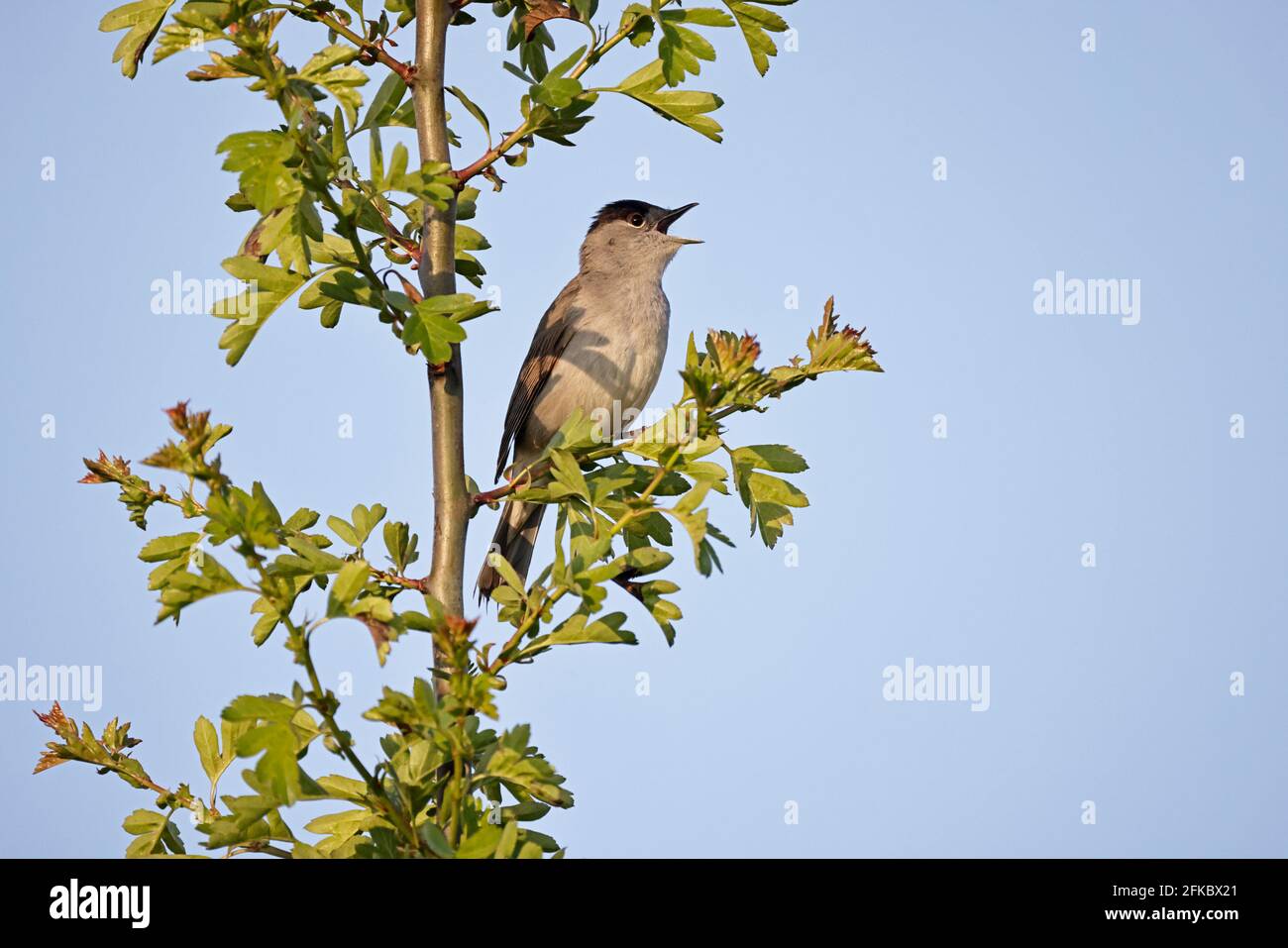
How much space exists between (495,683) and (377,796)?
1.26 feet

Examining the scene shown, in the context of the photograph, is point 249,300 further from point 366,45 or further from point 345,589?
point 345,589

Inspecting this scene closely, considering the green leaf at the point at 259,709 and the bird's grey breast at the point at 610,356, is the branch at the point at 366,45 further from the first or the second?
the bird's grey breast at the point at 610,356

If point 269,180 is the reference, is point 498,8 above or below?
above

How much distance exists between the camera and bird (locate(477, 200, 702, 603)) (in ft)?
22.6

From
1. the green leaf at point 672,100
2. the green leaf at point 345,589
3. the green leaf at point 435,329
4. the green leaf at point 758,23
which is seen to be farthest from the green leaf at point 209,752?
the green leaf at point 758,23

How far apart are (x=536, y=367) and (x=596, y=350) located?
423mm

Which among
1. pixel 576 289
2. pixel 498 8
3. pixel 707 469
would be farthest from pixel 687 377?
pixel 576 289

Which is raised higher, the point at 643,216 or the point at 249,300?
the point at 643,216

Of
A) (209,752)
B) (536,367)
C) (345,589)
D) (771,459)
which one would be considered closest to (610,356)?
(536,367)

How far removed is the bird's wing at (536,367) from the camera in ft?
23.3

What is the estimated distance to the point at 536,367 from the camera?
725 cm

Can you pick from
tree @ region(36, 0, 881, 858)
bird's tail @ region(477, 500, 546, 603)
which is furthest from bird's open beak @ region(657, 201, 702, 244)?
tree @ region(36, 0, 881, 858)

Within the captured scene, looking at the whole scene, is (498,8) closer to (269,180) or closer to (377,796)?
(269,180)

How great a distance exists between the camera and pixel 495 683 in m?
2.43
